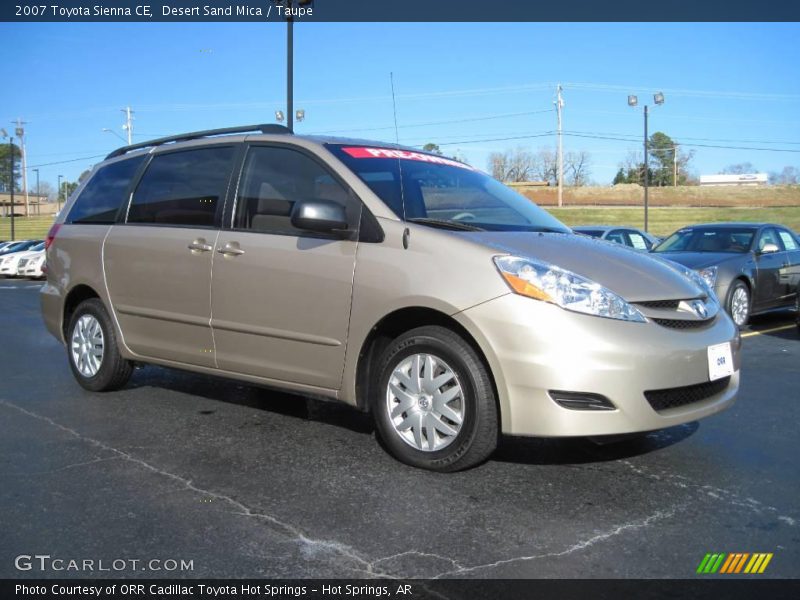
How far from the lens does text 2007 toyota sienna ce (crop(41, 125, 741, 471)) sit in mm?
3600

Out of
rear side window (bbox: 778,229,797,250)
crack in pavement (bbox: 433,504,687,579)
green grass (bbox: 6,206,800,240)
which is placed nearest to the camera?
crack in pavement (bbox: 433,504,687,579)

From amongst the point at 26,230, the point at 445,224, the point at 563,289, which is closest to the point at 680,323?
the point at 563,289

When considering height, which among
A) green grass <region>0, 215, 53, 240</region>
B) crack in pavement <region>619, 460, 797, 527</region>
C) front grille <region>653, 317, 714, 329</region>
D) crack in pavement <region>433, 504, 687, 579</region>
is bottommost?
crack in pavement <region>433, 504, 687, 579</region>

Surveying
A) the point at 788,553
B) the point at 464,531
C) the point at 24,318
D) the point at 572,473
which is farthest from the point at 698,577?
the point at 24,318

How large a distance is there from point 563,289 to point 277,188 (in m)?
2.00

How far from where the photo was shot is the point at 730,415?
5129 mm

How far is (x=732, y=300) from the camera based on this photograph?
398 inches

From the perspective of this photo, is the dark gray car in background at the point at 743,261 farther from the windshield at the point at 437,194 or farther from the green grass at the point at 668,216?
the green grass at the point at 668,216

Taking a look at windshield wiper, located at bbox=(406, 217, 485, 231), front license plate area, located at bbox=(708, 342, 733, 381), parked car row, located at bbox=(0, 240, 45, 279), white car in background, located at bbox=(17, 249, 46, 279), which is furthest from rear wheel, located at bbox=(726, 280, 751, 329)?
white car in background, located at bbox=(17, 249, 46, 279)

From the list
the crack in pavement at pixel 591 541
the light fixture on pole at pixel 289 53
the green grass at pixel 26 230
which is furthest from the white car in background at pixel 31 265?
the green grass at pixel 26 230

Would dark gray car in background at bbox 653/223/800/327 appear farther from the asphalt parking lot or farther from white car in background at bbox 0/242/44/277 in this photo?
white car in background at bbox 0/242/44/277

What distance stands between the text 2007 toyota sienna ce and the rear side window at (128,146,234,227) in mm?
16

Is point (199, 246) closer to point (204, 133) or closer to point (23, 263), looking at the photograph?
point (204, 133)
